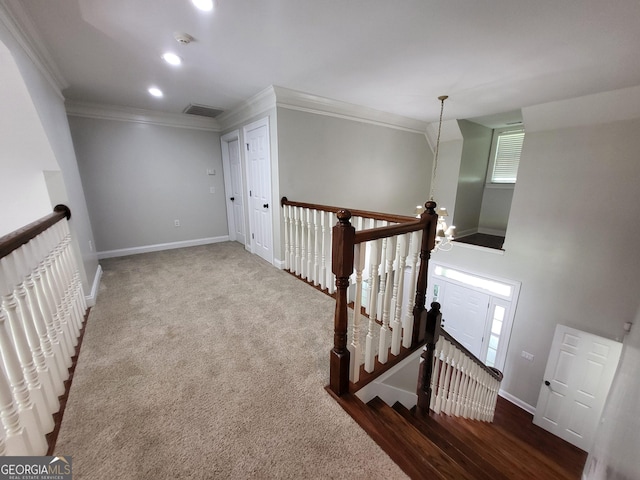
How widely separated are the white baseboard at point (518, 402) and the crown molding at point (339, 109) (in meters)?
5.09

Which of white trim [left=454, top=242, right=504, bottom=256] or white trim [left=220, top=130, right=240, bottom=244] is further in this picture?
white trim [left=220, top=130, right=240, bottom=244]

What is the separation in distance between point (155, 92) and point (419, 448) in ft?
13.8

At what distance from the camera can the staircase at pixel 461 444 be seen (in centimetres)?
110

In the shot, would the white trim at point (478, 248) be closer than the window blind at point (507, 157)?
Yes

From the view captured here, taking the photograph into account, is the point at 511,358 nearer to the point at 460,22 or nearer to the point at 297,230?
the point at 297,230

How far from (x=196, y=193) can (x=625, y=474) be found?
5.39 metres

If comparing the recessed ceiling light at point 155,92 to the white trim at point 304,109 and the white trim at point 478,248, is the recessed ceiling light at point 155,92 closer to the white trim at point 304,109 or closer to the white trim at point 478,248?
the white trim at point 304,109

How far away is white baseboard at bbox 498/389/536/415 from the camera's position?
4.09m

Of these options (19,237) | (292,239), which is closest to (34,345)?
(19,237)

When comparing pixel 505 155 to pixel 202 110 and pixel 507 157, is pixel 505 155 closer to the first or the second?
pixel 507 157

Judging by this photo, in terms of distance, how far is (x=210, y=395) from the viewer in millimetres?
1337

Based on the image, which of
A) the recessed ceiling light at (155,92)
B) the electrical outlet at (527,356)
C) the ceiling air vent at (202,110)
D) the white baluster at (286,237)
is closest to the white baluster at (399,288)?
the white baluster at (286,237)

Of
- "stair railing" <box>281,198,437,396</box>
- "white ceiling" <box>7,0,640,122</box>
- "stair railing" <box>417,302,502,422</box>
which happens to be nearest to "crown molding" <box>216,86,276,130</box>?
"white ceiling" <box>7,0,640,122</box>

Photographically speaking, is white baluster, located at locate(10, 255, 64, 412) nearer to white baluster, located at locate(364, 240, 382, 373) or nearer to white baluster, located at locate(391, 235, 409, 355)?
white baluster, located at locate(364, 240, 382, 373)
